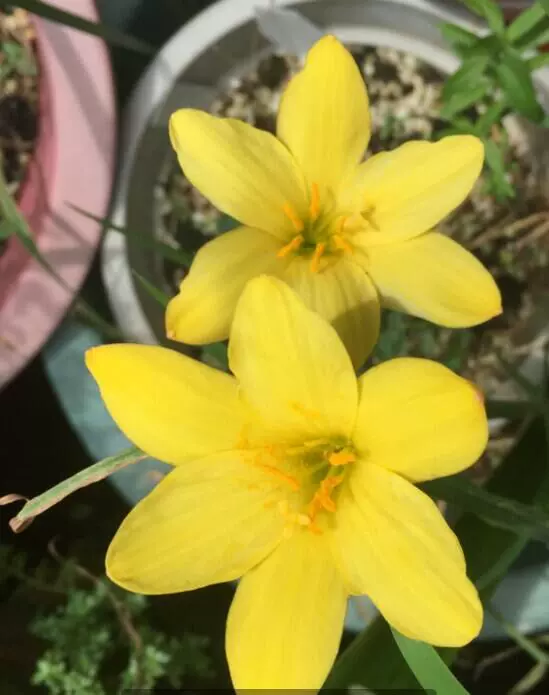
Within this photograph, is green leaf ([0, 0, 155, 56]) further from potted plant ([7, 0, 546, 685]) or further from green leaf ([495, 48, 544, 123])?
green leaf ([495, 48, 544, 123])

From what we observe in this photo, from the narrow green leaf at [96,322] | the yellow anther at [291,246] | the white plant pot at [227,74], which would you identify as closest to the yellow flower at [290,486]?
the yellow anther at [291,246]

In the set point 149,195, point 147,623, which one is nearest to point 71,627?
point 147,623

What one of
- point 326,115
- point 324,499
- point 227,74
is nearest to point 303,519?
point 324,499

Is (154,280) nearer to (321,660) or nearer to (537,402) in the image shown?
(537,402)

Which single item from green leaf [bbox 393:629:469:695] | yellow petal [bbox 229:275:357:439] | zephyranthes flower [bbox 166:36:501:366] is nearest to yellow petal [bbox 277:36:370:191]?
zephyranthes flower [bbox 166:36:501:366]

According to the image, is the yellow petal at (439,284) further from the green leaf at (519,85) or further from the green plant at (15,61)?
the green plant at (15,61)

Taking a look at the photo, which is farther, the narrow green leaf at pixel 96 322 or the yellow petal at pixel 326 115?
the narrow green leaf at pixel 96 322
